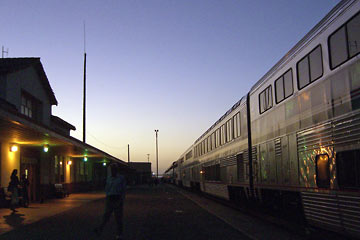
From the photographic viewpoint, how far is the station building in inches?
643

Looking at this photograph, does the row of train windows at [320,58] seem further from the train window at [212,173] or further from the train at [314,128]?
the train window at [212,173]

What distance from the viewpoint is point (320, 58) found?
8414 millimetres

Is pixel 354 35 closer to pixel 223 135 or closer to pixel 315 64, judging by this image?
pixel 315 64

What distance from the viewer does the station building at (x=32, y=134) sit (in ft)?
53.6

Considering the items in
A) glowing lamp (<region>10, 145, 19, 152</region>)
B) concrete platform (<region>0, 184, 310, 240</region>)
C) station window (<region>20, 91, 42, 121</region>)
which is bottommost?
concrete platform (<region>0, 184, 310, 240</region>)

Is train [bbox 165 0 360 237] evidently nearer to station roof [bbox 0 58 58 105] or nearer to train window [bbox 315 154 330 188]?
train window [bbox 315 154 330 188]

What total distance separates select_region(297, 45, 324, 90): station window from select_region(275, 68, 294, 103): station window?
22.0 inches

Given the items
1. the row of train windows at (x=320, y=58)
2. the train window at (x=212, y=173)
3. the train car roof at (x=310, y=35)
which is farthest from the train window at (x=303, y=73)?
the train window at (x=212, y=173)

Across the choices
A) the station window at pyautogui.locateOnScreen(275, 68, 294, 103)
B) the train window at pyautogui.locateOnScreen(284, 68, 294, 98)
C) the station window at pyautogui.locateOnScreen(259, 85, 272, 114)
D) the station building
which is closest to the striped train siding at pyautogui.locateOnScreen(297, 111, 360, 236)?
the train window at pyautogui.locateOnScreen(284, 68, 294, 98)

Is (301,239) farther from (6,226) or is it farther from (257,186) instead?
(6,226)

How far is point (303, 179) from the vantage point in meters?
9.17

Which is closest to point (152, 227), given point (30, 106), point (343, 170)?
point (343, 170)

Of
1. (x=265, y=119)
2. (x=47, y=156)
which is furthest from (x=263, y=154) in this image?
(x=47, y=156)

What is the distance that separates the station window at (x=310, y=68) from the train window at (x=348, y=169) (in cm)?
179
